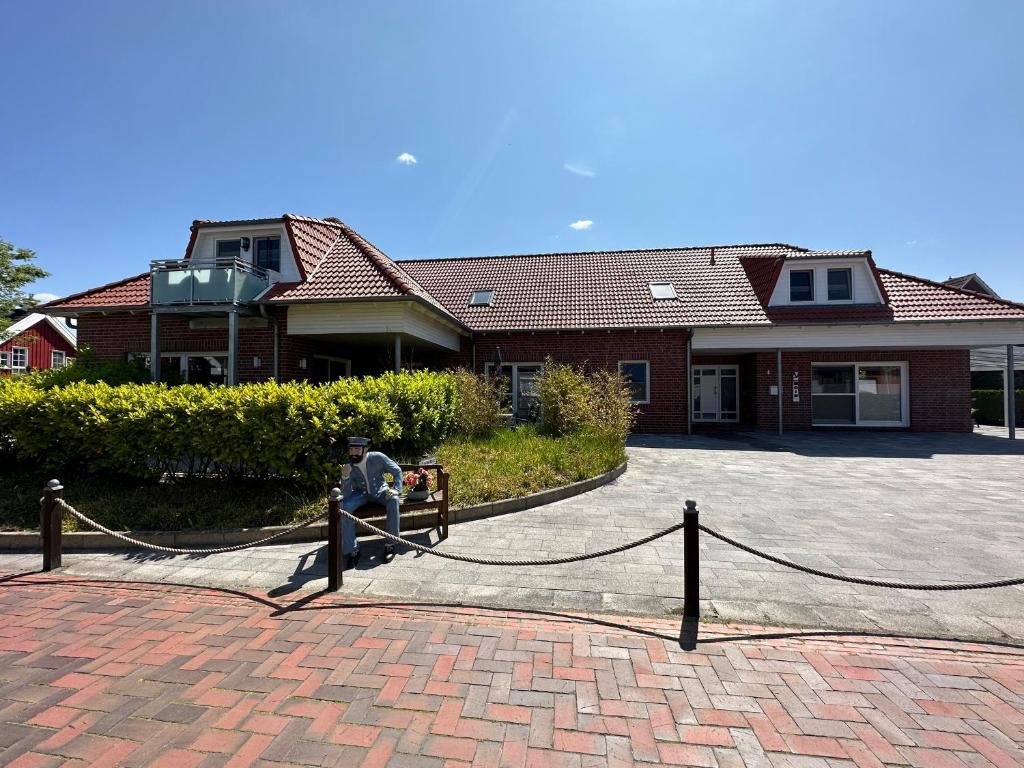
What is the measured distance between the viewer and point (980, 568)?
437cm

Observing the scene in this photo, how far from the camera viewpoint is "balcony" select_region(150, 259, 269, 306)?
10930mm

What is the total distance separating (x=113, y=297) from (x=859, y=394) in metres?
23.8

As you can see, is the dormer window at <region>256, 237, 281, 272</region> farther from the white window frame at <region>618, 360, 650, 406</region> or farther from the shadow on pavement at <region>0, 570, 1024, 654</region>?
the white window frame at <region>618, 360, 650, 406</region>

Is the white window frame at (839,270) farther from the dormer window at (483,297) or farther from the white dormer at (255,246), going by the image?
the white dormer at (255,246)

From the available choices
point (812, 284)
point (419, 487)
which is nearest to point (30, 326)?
point (419, 487)

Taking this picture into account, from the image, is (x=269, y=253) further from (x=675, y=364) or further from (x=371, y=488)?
(x=675, y=364)

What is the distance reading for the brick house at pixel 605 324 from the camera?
11539mm

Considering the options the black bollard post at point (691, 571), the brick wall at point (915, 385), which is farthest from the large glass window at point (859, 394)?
the black bollard post at point (691, 571)

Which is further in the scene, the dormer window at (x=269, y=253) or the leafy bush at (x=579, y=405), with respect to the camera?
the dormer window at (x=269, y=253)

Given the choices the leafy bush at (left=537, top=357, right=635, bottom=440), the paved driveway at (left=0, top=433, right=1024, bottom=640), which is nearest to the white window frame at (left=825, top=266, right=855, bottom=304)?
the paved driveway at (left=0, top=433, right=1024, bottom=640)

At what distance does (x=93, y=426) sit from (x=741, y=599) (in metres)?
8.10

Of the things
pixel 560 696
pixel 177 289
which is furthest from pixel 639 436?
pixel 177 289

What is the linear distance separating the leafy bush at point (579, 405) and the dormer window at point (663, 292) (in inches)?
243

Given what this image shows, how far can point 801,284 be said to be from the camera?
1586cm
